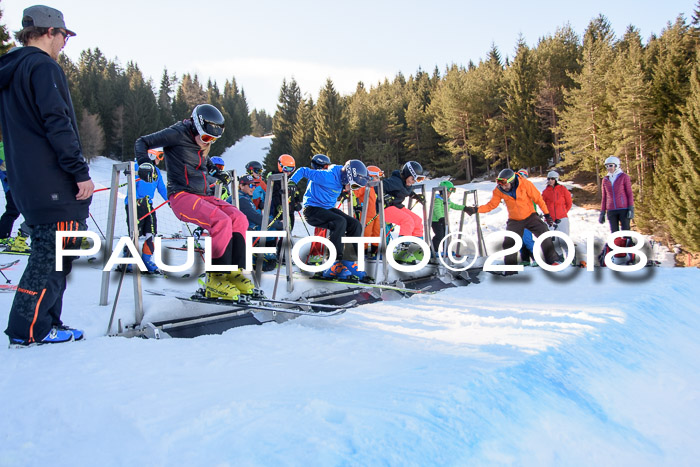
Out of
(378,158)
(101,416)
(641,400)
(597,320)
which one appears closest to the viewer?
(101,416)

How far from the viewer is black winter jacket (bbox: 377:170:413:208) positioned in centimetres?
804

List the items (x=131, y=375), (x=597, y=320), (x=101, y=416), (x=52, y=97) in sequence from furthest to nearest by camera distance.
Result: (x=597, y=320) → (x=52, y=97) → (x=131, y=375) → (x=101, y=416)

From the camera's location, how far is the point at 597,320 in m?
4.16

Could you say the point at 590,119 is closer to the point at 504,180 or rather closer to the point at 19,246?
the point at 504,180

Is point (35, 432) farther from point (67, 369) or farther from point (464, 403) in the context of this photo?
point (464, 403)

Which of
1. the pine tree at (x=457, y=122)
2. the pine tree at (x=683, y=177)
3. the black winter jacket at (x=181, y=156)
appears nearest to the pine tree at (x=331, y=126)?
the pine tree at (x=457, y=122)

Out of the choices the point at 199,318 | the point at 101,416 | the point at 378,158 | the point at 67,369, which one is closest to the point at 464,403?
the point at 101,416

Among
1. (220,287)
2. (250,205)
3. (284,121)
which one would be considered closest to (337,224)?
(220,287)

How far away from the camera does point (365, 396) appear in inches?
88.4

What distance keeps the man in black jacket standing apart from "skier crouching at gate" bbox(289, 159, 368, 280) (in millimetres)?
3604

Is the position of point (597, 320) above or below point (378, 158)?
below

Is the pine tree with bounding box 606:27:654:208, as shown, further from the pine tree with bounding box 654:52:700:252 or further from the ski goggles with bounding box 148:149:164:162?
the ski goggles with bounding box 148:149:164:162

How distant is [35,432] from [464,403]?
197cm

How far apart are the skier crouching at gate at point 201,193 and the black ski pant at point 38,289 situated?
1229 mm
